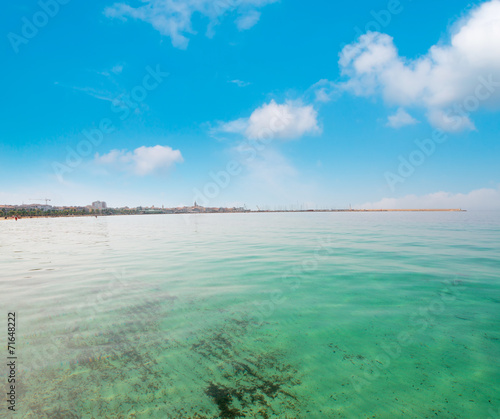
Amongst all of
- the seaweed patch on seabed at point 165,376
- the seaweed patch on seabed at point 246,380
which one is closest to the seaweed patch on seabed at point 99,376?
the seaweed patch on seabed at point 165,376

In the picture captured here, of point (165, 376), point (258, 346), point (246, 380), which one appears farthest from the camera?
point (258, 346)

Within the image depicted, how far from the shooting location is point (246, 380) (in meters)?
4.81

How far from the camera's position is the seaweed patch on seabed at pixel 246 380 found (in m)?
4.13

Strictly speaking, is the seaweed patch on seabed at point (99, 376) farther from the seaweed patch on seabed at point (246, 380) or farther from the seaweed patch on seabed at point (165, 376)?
the seaweed patch on seabed at point (246, 380)

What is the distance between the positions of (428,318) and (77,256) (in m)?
22.3

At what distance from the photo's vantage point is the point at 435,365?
5.31m

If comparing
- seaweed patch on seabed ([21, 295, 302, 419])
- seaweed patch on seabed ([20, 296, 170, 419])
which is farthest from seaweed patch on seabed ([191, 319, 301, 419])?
seaweed patch on seabed ([20, 296, 170, 419])

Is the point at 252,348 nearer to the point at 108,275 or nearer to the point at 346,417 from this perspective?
the point at 346,417

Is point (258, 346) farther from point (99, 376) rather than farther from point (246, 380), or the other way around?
point (99, 376)

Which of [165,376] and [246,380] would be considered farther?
[165,376]

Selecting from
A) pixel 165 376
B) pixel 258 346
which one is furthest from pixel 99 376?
pixel 258 346

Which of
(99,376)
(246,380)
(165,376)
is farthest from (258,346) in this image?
(99,376)

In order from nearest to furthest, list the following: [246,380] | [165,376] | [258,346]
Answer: [246,380] → [165,376] → [258,346]

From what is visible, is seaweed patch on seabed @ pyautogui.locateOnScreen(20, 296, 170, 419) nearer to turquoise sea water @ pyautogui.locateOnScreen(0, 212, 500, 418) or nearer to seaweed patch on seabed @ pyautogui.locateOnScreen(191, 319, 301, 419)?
turquoise sea water @ pyautogui.locateOnScreen(0, 212, 500, 418)
